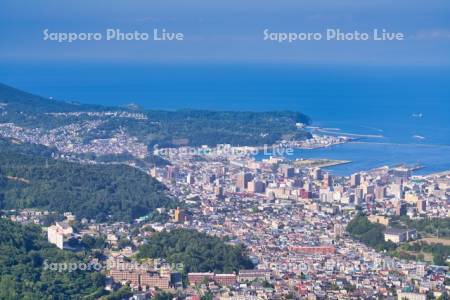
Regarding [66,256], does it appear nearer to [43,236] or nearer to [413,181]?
[43,236]

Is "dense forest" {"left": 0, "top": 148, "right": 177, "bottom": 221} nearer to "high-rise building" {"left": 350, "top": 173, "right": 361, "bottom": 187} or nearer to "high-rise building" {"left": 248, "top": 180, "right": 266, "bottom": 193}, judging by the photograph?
"high-rise building" {"left": 248, "top": 180, "right": 266, "bottom": 193}

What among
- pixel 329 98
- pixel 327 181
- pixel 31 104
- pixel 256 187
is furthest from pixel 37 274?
pixel 329 98

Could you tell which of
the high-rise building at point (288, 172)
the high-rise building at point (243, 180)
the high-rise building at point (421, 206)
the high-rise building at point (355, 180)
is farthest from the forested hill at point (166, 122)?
the high-rise building at point (421, 206)

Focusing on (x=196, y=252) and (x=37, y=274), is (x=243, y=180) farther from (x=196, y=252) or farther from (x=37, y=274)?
(x=37, y=274)

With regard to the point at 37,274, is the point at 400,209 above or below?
above

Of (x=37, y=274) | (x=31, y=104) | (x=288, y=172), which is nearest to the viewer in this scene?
(x=37, y=274)

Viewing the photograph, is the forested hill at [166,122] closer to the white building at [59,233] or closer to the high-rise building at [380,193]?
the high-rise building at [380,193]

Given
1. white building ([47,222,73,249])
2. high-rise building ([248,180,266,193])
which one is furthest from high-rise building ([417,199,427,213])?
white building ([47,222,73,249])

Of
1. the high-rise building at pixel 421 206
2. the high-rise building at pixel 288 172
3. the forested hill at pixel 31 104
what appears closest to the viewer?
the high-rise building at pixel 421 206
